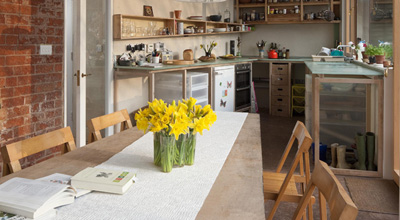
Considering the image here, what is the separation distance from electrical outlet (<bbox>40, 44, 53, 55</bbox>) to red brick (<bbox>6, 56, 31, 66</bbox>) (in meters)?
0.18

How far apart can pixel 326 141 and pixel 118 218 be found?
11.3 ft

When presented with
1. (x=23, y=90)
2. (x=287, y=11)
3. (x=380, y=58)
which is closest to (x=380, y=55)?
(x=380, y=58)

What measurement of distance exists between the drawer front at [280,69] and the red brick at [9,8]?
201 inches

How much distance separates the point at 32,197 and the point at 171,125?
618 millimetres

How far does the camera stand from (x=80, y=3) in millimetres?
3887

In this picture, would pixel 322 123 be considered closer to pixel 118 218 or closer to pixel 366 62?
pixel 366 62

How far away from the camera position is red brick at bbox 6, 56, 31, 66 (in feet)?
11.0

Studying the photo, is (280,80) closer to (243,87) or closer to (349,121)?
(243,87)

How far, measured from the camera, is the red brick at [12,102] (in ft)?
11.0

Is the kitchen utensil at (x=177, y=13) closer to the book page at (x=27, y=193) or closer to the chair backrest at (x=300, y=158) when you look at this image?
the chair backrest at (x=300, y=158)

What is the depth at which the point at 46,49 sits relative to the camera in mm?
3746

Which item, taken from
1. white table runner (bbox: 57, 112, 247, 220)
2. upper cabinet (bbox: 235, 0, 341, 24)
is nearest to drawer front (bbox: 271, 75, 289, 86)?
upper cabinet (bbox: 235, 0, 341, 24)

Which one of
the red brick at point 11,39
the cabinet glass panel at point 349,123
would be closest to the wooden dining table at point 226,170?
the red brick at point 11,39

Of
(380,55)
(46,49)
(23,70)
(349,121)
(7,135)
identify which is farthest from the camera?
(349,121)
